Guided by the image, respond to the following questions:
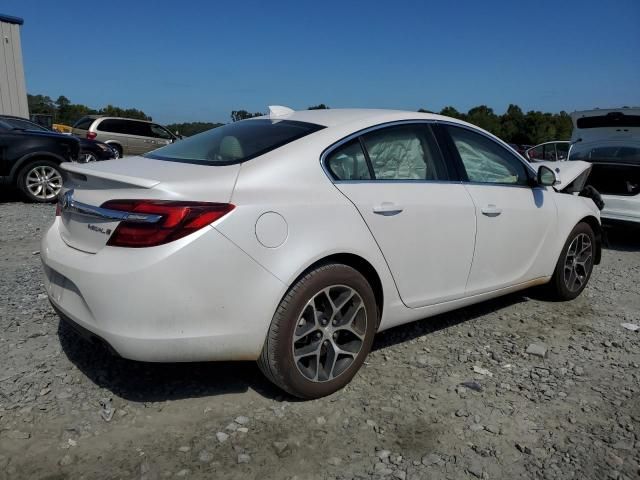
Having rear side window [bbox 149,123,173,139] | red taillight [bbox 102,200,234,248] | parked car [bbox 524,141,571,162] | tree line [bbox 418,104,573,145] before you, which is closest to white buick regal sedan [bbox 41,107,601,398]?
red taillight [bbox 102,200,234,248]

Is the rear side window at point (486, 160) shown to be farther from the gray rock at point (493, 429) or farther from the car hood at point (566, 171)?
the gray rock at point (493, 429)

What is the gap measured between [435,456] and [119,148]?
60.5ft

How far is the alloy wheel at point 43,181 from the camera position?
8.73 metres

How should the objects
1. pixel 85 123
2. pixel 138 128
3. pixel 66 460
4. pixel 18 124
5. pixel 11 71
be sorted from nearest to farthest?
pixel 66 460 → pixel 18 124 → pixel 11 71 → pixel 85 123 → pixel 138 128

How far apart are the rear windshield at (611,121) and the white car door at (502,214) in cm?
365

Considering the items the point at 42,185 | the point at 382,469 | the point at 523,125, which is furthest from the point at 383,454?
the point at 523,125

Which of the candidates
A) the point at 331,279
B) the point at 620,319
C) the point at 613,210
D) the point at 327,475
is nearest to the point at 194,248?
the point at 331,279

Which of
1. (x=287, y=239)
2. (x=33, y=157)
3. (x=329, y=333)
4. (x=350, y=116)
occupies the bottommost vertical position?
(x=329, y=333)

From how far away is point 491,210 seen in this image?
3.68 metres

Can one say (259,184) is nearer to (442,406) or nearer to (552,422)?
(442,406)

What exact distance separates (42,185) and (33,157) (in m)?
0.47

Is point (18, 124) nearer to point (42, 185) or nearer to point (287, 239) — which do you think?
point (42, 185)

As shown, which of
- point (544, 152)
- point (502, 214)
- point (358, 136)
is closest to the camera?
point (358, 136)

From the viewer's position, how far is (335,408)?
2.85 m
